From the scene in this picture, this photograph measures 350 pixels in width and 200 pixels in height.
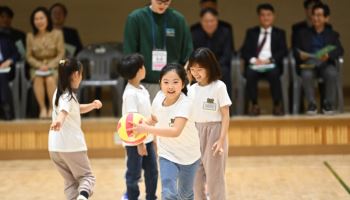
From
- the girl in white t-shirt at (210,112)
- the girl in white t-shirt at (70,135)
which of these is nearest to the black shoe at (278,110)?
the girl in white t-shirt at (210,112)

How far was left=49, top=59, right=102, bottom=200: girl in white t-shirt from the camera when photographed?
196 inches

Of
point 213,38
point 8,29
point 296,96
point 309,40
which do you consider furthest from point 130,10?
point 296,96

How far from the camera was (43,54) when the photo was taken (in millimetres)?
8578

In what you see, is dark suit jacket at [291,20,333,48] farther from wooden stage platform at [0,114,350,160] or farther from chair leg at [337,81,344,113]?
wooden stage platform at [0,114,350,160]

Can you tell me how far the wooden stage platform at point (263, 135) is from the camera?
8086mm

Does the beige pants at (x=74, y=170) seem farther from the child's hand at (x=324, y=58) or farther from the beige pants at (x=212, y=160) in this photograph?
the child's hand at (x=324, y=58)

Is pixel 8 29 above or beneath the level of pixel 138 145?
above

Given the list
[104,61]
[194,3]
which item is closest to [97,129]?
[104,61]

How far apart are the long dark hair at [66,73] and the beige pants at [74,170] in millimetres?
373

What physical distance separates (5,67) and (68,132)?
377 cm

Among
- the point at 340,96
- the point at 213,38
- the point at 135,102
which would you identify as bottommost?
the point at 340,96

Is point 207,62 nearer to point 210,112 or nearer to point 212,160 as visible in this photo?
point 210,112

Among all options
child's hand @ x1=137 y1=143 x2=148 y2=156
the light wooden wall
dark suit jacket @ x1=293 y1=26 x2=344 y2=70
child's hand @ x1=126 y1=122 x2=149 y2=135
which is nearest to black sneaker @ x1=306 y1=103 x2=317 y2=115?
dark suit jacket @ x1=293 y1=26 x2=344 y2=70

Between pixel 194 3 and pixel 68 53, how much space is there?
8.30 feet
